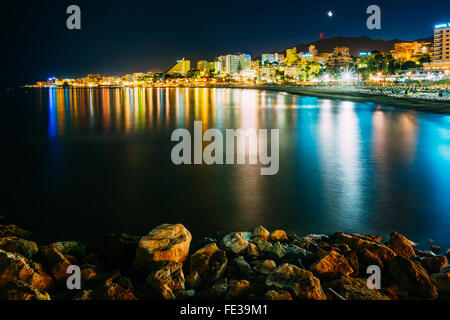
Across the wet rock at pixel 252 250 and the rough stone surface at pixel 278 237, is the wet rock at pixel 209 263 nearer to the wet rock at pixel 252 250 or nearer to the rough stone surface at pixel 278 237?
the wet rock at pixel 252 250

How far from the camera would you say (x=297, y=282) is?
5012mm

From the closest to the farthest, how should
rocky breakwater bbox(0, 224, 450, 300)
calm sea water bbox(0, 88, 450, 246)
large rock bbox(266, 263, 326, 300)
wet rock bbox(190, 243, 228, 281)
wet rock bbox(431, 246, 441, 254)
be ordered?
large rock bbox(266, 263, 326, 300) < rocky breakwater bbox(0, 224, 450, 300) < wet rock bbox(190, 243, 228, 281) < wet rock bbox(431, 246, 441, 254) < calm sea water bbox(0, 88, 450, 246)

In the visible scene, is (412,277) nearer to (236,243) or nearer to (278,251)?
(278,251)

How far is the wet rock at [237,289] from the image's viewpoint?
505 cm

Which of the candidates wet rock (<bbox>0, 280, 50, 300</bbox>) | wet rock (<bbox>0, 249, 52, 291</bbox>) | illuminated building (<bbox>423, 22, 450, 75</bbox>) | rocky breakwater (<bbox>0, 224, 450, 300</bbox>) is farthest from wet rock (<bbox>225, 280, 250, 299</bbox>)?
illuminated building (<bbox>423, 22, 450, 75</bbox>)

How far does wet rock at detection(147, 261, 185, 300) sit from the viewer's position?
16.9ft

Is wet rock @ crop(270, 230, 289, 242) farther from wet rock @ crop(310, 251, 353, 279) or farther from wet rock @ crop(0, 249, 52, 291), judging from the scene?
wet rock @ crop(0, 249, 52, 291)

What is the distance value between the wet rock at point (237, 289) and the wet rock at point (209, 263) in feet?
1.48

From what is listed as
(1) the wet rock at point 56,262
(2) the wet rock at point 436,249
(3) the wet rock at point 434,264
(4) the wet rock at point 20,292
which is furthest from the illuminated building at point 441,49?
(4) the wet rock at point 20,292

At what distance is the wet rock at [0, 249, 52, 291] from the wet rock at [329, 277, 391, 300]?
3922 millimetres

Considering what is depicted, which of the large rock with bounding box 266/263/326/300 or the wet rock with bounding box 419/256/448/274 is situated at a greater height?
the large rock with bounding box 266/263/326/300
